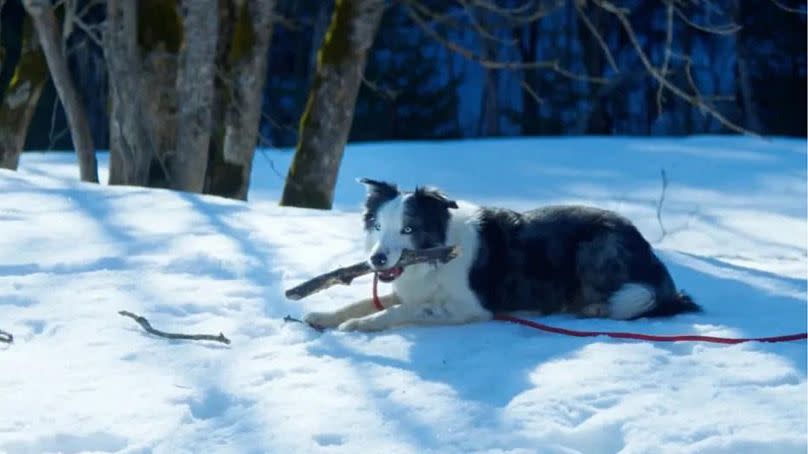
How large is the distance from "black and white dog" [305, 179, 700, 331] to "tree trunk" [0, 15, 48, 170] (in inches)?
305

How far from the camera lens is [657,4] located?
26859 millimetres

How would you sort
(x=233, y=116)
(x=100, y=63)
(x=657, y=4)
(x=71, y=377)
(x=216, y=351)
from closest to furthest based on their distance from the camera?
(x=71, y=377)
(x=216, y=351)
(x=233, y=116)
(x=100, y=63)
(x=657, y=4)

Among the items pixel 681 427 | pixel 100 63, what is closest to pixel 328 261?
pixel 681 427

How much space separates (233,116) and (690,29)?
60.9 feet

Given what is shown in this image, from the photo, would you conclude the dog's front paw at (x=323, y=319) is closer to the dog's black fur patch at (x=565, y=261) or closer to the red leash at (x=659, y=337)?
the red leash at (x=659, y=337)

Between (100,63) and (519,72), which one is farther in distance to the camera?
(519,72)

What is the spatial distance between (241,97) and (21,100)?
334cm

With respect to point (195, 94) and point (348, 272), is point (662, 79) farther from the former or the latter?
point (348, 272)

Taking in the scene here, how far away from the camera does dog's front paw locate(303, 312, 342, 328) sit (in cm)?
570

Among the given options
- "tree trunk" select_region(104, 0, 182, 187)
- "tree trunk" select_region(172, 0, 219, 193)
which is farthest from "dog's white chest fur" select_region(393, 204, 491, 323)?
"tree trunk" select_region(104, 0, 182, 187)

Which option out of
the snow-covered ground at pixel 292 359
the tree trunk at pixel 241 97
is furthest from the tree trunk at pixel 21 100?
the snow-covered ground at pixel 292 359

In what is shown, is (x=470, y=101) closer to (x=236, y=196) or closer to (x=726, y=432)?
(x=236, y=196)

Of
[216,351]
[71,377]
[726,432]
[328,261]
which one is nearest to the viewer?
[726,432]

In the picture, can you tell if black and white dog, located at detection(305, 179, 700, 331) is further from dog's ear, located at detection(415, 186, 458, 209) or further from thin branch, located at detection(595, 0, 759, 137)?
thin branch, located at detection(595, 0, 759, 137)
